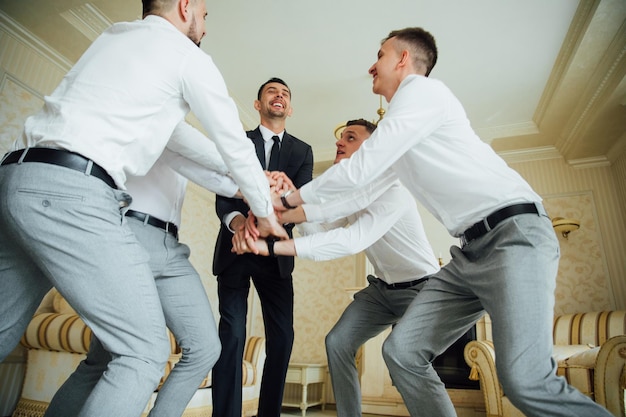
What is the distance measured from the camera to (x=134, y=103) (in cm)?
107

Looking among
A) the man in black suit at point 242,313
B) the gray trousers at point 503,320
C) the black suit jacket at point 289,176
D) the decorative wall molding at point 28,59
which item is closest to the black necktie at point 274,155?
the black suit jacket at point 289,176

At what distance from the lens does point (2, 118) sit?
3119mm

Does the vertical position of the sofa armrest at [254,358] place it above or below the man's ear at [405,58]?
below

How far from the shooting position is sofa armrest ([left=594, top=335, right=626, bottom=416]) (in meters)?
2.19

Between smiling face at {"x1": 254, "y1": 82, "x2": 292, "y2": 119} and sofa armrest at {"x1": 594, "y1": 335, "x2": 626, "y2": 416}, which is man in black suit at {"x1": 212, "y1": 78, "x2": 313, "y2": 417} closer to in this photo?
smiling face at {"x1": 254, "y1": 82, "x2": 292, "y2": 119}

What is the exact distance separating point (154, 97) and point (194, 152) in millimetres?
573

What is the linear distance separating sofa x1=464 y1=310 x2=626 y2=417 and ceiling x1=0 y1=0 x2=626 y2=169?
6.97 feet

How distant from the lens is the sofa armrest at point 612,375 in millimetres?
2186

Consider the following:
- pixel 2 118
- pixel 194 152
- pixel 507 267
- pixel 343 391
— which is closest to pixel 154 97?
pixel 194 152

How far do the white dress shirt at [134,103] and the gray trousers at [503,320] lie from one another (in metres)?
0.79

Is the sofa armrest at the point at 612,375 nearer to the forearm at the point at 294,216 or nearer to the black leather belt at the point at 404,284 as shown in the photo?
the black leather belt at the point at 404,284

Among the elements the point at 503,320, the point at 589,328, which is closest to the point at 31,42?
the point at 503,320

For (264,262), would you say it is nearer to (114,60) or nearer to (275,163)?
(275,163)

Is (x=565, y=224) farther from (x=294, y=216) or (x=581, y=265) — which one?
(x=294, y=216)
